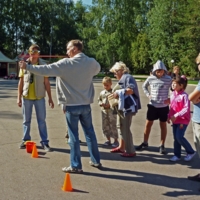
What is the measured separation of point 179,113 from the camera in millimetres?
5570

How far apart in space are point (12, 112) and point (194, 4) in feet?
126

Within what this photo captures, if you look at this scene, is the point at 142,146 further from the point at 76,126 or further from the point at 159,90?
the point at 76,126

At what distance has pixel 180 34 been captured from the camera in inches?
1770

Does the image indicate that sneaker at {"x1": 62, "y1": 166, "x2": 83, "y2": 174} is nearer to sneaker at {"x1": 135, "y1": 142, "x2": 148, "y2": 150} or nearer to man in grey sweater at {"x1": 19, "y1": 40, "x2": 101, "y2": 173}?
man in grey sweater at {"x1": 19, "y1": 40, "x2": 101, "y2": 173}

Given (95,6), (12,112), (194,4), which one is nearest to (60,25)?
(95,6)

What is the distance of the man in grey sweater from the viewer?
15.3 feet

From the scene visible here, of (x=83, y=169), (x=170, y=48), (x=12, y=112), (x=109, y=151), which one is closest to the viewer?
(x=83, y=169)

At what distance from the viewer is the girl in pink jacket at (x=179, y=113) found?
5598 millimetres

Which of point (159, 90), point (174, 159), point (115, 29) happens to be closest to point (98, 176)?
point (174, 159)

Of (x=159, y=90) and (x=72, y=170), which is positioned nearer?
(x=72, y=170)

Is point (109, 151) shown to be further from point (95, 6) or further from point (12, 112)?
point (95, 6)

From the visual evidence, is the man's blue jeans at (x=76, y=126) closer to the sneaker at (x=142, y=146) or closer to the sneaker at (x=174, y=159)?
the sneaker at (x=174, y=159)

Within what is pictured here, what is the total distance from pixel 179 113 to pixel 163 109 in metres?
0.74

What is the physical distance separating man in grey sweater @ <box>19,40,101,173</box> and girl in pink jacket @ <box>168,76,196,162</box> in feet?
5.09
